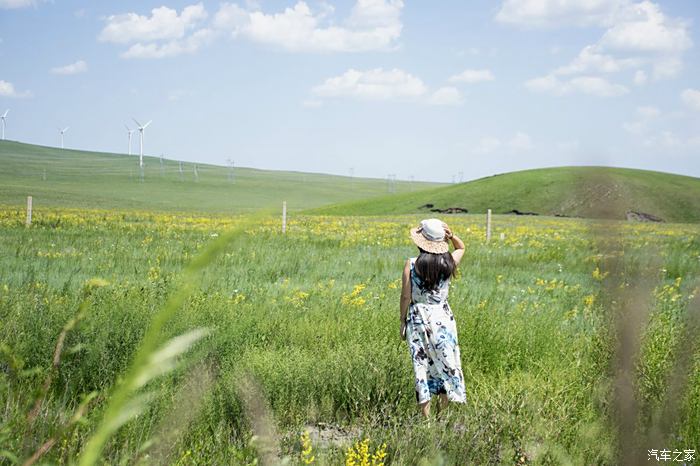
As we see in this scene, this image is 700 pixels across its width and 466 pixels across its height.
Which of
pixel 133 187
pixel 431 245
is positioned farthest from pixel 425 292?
pixel 133 187

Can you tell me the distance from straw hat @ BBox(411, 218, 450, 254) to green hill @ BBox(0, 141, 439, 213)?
202ft

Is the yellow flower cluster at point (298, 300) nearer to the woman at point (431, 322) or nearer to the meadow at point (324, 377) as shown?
the meadow at point (324, 377)

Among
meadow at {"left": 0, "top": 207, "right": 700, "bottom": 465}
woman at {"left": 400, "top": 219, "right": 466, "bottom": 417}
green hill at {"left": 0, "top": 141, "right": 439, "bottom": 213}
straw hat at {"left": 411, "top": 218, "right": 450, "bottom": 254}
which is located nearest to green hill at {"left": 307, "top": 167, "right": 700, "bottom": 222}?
green hill at {"left": 0, "top": 141, "right": 439, "bottom": 213}

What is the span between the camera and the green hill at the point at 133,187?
74812 mm

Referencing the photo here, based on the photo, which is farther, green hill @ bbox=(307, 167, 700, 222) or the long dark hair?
green hill @ bbox=(307, 167, 700, 222)

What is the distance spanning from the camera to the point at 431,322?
18.5ft

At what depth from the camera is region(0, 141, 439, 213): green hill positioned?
245 feet

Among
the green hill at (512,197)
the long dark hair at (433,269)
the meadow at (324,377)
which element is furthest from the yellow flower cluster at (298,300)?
the green hill at (512,197)

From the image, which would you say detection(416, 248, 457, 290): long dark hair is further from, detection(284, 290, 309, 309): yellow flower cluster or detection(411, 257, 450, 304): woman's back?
detection(284, 290, 309, 309): yellow flower cluster

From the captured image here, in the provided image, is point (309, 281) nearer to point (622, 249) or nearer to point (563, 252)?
point (563, 252)

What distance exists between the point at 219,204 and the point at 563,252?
7296 cm

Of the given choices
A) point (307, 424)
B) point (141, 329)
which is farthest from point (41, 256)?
point (307, 424)

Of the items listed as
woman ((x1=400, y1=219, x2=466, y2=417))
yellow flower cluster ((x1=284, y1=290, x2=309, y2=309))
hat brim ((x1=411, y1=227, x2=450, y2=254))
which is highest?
hat brim ((x1=411, y1=227, x2=450, y2=254))

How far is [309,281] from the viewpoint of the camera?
497 inches
